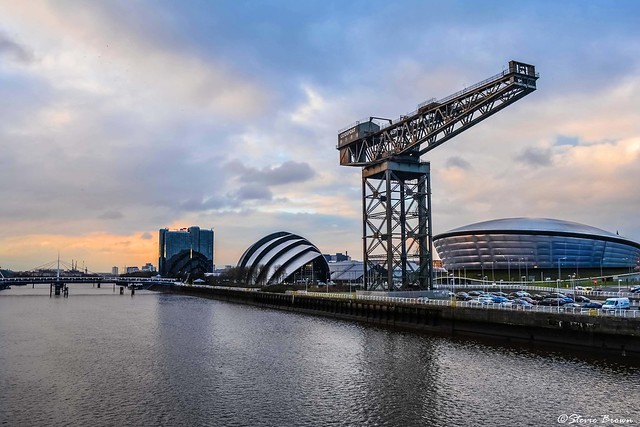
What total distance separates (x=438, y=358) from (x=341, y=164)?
39.2 m

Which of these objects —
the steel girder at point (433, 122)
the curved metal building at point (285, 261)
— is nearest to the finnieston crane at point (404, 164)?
the steel girder at point (433, 122)

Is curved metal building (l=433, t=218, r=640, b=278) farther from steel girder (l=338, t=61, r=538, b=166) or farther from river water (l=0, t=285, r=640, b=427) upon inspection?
river water (l=0, t=285, r=640, b=427)

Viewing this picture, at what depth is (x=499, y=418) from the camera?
21.7 m

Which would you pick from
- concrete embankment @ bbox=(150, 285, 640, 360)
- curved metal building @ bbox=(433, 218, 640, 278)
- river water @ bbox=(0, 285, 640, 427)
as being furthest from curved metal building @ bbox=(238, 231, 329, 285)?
river water @ bbox=(0, 285, 640, 427)

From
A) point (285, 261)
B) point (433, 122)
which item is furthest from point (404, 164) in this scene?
point (285, 261)

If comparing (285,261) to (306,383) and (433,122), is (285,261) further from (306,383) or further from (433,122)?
(306,383)

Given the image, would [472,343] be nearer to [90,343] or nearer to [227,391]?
[227,391]

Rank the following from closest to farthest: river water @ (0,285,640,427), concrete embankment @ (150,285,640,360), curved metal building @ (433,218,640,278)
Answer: river water @ (0,285,640,427) → concrete embankment @ (150,285,640,360) → curved metal building @ (433,218,640,278)

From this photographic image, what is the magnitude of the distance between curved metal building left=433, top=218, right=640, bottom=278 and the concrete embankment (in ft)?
269

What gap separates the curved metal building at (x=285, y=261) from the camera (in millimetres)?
141750

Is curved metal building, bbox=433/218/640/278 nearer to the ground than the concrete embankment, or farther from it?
farther from it

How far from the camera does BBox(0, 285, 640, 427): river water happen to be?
73.0 ft

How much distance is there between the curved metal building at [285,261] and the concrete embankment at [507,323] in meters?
71.7

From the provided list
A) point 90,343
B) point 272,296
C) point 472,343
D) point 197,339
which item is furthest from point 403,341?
point 272,296
